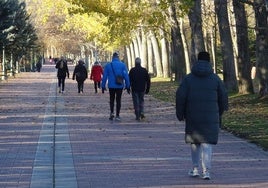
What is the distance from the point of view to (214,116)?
33.9 ft

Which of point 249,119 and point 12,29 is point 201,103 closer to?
point 249,119

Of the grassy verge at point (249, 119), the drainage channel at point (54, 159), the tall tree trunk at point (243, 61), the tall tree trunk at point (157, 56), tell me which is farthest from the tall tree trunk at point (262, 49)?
the tall tree trunk at point (157, 56)

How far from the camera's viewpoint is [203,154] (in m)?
10.3

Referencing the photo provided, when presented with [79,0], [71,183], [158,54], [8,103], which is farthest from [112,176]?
[158,54]

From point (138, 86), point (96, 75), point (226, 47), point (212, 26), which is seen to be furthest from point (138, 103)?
point (212, 26)

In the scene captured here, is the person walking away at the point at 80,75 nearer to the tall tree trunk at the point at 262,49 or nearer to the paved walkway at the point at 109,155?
the tall tree trunk at the point at 262,49

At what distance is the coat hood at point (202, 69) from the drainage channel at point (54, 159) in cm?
230

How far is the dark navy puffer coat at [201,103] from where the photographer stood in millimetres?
10281

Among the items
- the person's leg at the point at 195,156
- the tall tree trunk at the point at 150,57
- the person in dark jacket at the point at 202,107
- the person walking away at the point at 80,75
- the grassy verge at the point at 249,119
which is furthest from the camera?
the tall tree trunk at the point at 150,57

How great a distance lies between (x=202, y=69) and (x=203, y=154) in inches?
47.2

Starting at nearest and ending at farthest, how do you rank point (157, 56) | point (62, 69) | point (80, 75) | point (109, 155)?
1. point (109, 155)
2. point (62, 69)
3. point (80, 75)
4. point (157, 56)

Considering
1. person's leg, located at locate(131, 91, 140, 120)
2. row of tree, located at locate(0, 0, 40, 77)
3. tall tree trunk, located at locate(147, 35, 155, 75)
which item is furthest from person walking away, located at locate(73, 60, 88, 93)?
tall tree trunk, located at locate(147, 35, 155, 75)

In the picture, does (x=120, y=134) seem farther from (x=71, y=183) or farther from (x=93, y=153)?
(x=71, y=183)

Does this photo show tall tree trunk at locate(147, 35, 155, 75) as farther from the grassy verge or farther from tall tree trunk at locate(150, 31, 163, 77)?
the grassy verge
